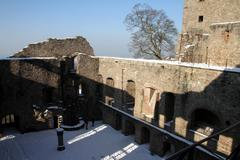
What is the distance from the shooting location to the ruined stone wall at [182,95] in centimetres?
945

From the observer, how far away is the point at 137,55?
26891mm

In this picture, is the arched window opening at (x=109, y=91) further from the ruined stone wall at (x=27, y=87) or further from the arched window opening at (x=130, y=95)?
the ruined stone wall at (x=27, y=87)

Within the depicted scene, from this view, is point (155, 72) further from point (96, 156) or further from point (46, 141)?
point (46, 141)

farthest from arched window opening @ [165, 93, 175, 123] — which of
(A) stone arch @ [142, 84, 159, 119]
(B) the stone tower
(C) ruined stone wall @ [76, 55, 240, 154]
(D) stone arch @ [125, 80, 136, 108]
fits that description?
(D) stone arch @ [125, 80, 136, 108]

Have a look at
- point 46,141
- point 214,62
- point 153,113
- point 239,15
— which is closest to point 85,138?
point 46,141

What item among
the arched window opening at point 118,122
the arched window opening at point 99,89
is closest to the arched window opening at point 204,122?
the arched window opening at point 118,122

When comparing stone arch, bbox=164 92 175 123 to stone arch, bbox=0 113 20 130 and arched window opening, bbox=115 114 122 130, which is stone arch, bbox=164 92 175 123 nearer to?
arched window opening, bbox=115 114 122 130

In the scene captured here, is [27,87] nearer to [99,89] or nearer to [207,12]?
[99,89]

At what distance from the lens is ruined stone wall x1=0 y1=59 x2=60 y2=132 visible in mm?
16339

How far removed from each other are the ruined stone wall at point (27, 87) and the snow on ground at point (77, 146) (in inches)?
50.4

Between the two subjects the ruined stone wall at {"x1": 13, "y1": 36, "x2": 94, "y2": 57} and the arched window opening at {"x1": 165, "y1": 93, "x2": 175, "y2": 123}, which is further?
the ruined stone wall at {"x1": 13, "y1": 36, "x2": 94, "y2": 57}

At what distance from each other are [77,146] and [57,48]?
877 cm

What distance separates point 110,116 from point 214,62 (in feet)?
27.5

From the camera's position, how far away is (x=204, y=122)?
1188 centimetres
